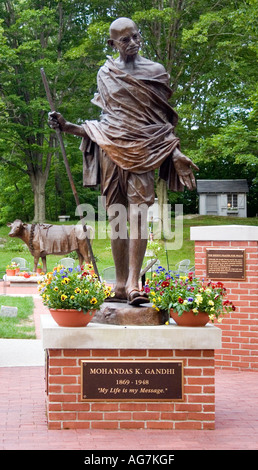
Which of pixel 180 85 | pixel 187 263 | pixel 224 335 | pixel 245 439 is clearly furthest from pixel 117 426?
pixel 180 85

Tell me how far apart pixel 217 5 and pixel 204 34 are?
2.47 metres

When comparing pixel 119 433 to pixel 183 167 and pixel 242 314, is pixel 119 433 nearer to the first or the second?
pixel 183 167

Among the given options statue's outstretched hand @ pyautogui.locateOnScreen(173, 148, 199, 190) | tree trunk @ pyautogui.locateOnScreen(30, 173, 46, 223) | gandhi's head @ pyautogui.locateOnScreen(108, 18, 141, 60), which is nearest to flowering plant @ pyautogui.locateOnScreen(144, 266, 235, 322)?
statue's outstretched hand @ pyautogui.locateOnScreen(173, 148, 199, 190)

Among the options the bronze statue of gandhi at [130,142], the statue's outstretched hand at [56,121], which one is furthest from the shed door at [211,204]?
the statue's outstretched hand at [56,121]

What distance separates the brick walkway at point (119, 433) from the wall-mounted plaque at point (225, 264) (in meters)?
2.28

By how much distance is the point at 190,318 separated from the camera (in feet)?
19.5

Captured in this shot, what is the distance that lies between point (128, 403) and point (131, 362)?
34cm

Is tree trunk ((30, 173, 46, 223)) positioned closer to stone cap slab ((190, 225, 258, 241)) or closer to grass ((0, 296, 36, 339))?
grass ((0, 296, 36, 339))

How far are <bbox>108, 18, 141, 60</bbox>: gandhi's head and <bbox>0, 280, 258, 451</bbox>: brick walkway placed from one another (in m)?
3.52

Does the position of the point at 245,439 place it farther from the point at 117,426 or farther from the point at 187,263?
the point at 187,263

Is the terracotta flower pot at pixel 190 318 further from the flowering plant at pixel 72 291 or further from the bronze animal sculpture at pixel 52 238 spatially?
the bronze animal sculpture at pixel 52 238

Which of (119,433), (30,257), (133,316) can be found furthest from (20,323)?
(30,257)

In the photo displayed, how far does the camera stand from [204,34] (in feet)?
97.7

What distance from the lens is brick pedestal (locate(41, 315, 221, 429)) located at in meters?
5.75
